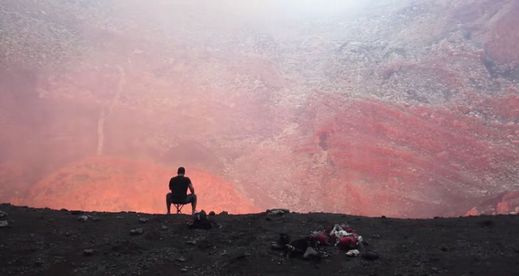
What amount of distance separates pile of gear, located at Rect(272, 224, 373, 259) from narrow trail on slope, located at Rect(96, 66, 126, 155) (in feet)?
63.1

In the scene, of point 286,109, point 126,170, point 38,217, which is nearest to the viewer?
point 38,217

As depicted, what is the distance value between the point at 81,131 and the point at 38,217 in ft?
60.4

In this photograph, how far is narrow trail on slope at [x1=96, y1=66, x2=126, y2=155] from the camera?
85.0 ft

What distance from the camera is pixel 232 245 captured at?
827 cm

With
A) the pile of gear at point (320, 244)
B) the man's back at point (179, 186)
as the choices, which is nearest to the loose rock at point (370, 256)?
the pile of gear at point (320, 244)

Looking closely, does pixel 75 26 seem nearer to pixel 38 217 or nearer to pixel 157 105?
pixel 157 105

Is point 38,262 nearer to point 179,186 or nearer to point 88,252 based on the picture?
point 88,252

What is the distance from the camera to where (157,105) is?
98.0ft

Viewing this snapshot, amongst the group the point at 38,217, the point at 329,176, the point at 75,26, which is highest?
the point at 75,26

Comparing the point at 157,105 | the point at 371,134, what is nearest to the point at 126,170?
the point at 157,105

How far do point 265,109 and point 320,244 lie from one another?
22797 mm

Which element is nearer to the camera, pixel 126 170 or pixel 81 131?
pixel 126 170

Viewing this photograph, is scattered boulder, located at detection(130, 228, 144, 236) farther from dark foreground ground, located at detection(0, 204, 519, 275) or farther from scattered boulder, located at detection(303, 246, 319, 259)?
scattered boulder, located at detection(303, 246, 319, 259)

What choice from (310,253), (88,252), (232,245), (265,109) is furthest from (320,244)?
(265,109)
